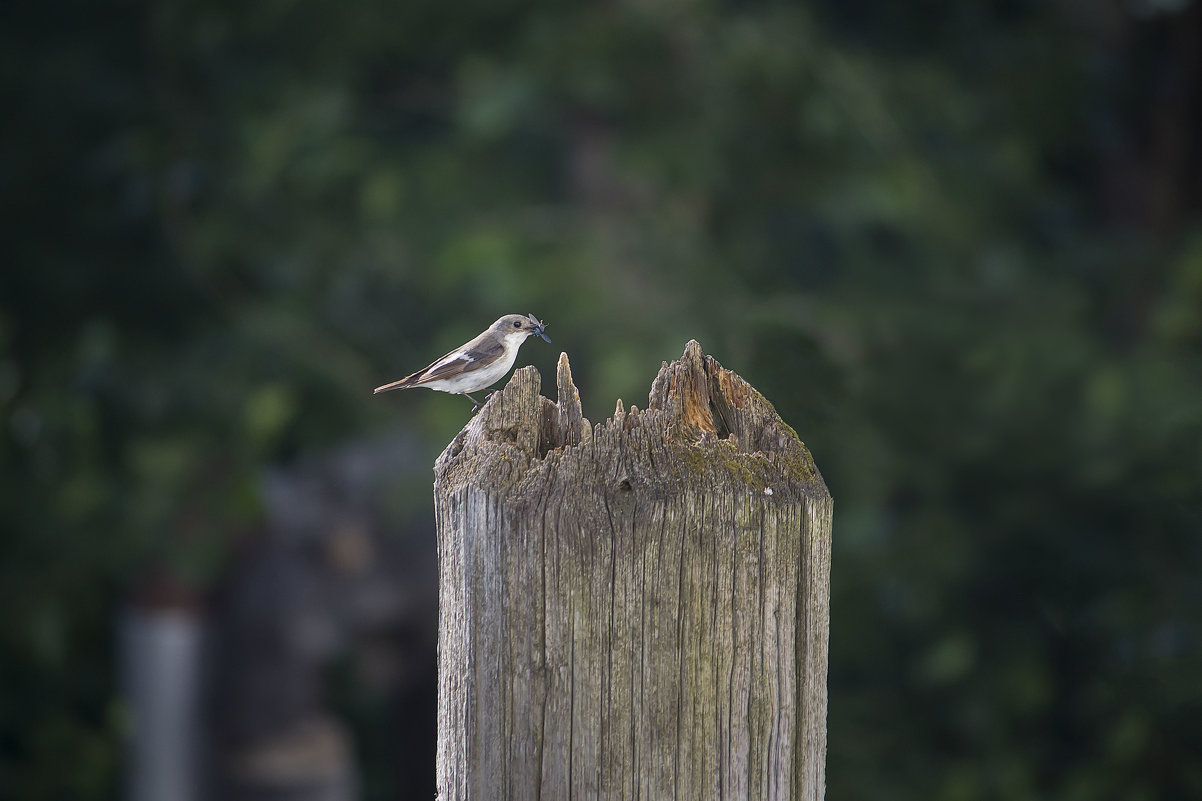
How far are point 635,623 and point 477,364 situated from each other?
1.36 metres

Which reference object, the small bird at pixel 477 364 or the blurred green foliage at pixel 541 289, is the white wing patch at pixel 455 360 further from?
the blurred green foliage at pixel 541 289

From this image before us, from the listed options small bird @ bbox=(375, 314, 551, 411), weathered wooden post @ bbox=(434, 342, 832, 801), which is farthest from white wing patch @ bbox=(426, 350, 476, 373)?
weathered wooden post @ bbox=(434, 342, 832, 801)

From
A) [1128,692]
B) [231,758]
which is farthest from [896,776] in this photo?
[231,758]

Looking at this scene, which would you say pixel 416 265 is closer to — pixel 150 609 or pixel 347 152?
pixel 347 152

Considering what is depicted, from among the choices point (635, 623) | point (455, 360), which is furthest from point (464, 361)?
point (635, 623)

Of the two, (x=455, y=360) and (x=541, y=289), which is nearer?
(x=455, y=360)

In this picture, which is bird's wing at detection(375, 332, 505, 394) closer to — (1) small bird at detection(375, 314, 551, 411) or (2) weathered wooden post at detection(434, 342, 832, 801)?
(1) small bird at detection(375, 314, 551, 411)

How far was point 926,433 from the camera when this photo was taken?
6.92 metres

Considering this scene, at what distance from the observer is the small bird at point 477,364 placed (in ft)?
8.98

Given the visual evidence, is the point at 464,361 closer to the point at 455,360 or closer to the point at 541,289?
the point at 455,360

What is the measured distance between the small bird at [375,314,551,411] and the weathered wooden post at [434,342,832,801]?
1173 mm

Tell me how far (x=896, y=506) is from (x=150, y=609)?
4.14m

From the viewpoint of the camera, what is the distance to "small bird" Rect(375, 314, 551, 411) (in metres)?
2.74

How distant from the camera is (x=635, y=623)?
1.46m
